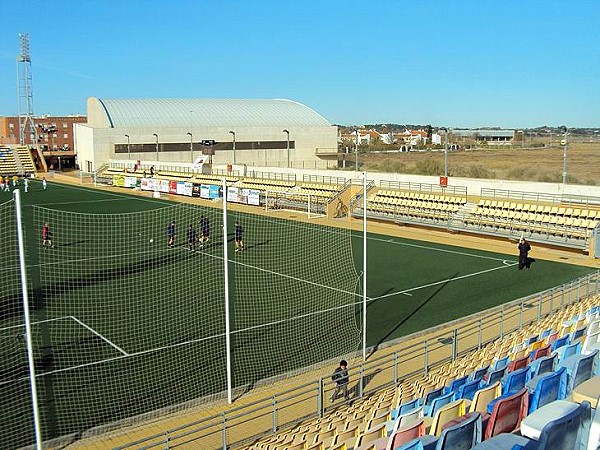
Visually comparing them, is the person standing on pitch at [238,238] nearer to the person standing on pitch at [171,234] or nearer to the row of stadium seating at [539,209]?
the person standing on pitch at [171,234]

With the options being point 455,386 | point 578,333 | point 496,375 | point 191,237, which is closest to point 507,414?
point 455,386

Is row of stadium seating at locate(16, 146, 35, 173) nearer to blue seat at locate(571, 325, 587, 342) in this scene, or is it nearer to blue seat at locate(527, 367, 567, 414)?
blue seat at locate(571, 325, 587, 342)

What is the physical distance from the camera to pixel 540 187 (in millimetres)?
33219

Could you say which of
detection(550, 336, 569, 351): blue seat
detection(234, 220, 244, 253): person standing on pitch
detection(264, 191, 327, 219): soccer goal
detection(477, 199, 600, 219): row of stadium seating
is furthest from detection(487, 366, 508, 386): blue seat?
detection(264, 191, 327, 219): soccer goal

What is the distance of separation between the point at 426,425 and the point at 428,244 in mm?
23059

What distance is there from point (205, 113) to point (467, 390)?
72.3 m

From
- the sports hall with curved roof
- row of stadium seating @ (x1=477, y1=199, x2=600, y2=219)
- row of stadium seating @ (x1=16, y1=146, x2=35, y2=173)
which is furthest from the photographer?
row of stadium seating @ (x1=16, y1=146, x2=35, y2=173)

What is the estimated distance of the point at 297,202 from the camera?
132 feet

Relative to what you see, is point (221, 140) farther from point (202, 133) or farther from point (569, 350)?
point (569, 350)

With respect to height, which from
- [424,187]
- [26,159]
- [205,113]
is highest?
[205,113]

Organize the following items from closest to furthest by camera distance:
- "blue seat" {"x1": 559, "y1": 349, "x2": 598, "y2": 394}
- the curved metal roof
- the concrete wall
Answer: "blue seat" {"x1": 559, "y1": 349, "x2": 598, "y2": 394} < the concrete wall < the curved metal roof

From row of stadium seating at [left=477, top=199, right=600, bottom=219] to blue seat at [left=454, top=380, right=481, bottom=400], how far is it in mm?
21866

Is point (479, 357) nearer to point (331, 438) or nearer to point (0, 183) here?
point (331, 438)

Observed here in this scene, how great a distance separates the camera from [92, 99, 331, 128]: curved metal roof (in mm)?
73625
